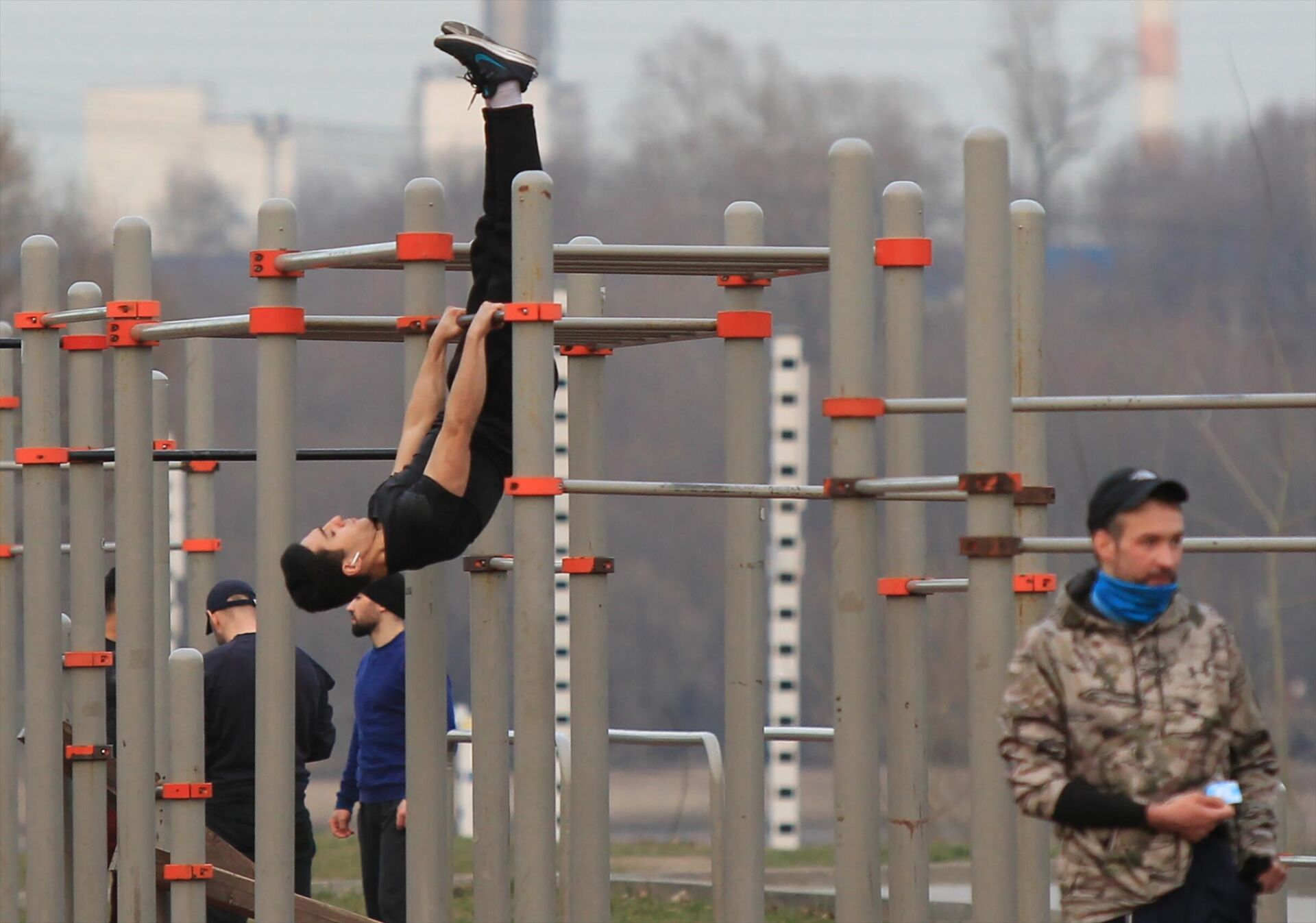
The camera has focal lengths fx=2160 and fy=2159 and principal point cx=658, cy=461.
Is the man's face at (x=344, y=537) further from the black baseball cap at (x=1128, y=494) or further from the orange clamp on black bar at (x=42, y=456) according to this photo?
the orange clamp on black bar at (x=42, y=456)

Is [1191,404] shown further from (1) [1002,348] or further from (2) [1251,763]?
(2) [1251,763]

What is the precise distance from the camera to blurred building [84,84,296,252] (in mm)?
21094

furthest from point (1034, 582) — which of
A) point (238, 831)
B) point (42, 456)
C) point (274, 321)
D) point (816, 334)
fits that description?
point (816, 334)

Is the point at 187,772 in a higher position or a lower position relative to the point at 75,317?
lower

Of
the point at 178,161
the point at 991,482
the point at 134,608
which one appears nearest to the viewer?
the point at 991,482

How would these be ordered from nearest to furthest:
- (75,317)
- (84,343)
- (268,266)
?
(268,266) < (75,317) < (84,343)

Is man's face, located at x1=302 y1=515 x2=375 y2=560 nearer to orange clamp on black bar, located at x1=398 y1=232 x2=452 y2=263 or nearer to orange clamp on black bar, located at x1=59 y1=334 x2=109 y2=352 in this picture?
orange clamp on black bar, located at x1=398 y1=232 x2=452 y2=263

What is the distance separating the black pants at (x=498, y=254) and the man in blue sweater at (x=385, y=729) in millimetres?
2198

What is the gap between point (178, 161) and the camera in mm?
Answer: 22203

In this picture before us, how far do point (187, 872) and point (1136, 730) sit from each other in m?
3.46

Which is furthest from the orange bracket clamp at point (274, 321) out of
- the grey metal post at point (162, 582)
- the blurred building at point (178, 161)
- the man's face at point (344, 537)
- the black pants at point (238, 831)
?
the blurred building at point (178, 161)

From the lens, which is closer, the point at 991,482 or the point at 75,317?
the point at 991,482

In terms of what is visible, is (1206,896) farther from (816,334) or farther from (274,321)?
(816,334)

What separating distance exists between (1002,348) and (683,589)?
15741mm
